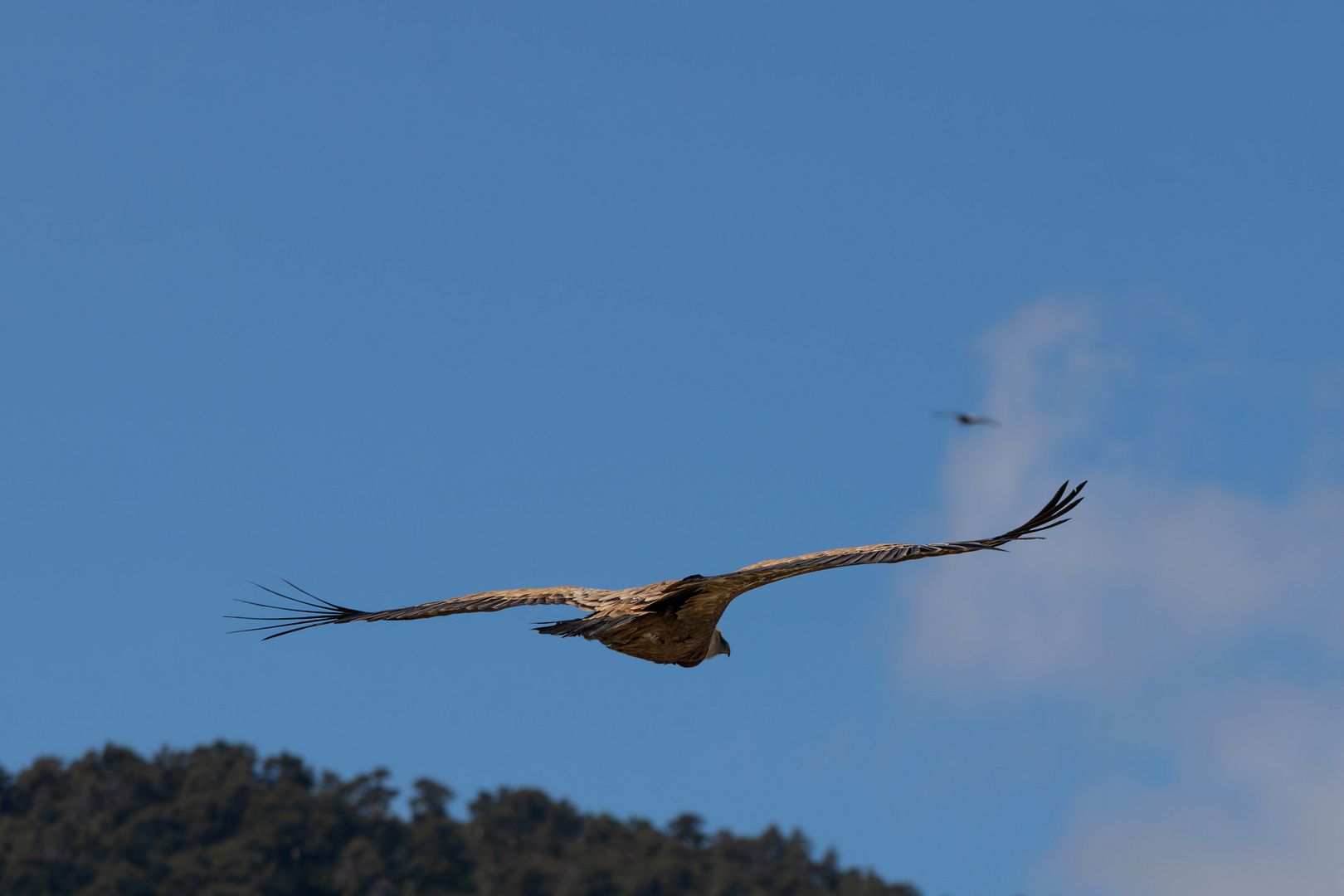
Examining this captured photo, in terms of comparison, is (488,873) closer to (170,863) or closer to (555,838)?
(555,838)

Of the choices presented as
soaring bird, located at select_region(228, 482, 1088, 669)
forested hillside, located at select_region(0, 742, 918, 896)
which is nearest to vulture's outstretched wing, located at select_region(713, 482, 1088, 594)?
soaring bird, located at select_region(228, 482, 1088, 669)

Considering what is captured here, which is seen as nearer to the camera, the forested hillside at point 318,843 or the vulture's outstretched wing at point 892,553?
the vulture's outstretched wing at point 892,553

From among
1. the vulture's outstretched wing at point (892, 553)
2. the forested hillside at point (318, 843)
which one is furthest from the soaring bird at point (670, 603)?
the forested hillside at point (318, 843)

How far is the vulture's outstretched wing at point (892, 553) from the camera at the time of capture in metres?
13.5

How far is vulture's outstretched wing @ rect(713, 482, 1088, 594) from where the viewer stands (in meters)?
13.5

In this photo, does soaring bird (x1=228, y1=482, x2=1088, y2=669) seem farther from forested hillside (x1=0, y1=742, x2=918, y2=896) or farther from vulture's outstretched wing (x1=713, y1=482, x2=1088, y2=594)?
forested hillside (x1=0, y1=742, x2=918, y2=896)

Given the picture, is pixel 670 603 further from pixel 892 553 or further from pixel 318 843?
pixel 318 843

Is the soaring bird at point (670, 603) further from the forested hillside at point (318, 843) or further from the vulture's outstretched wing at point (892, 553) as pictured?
the forested hillside at point (318, 843)

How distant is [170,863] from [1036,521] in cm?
13429

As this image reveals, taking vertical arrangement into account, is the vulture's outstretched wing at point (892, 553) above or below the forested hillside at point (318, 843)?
below

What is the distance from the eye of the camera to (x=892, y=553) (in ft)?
44.4

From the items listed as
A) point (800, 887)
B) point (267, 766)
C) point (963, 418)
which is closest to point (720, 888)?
point (800, 887)

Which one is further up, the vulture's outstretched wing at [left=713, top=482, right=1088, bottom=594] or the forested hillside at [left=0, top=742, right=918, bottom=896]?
the forested hillside at [left=0, top=742, right=918, bottom=896]

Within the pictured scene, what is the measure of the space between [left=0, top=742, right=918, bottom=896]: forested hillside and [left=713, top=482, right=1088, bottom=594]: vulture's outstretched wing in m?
129
